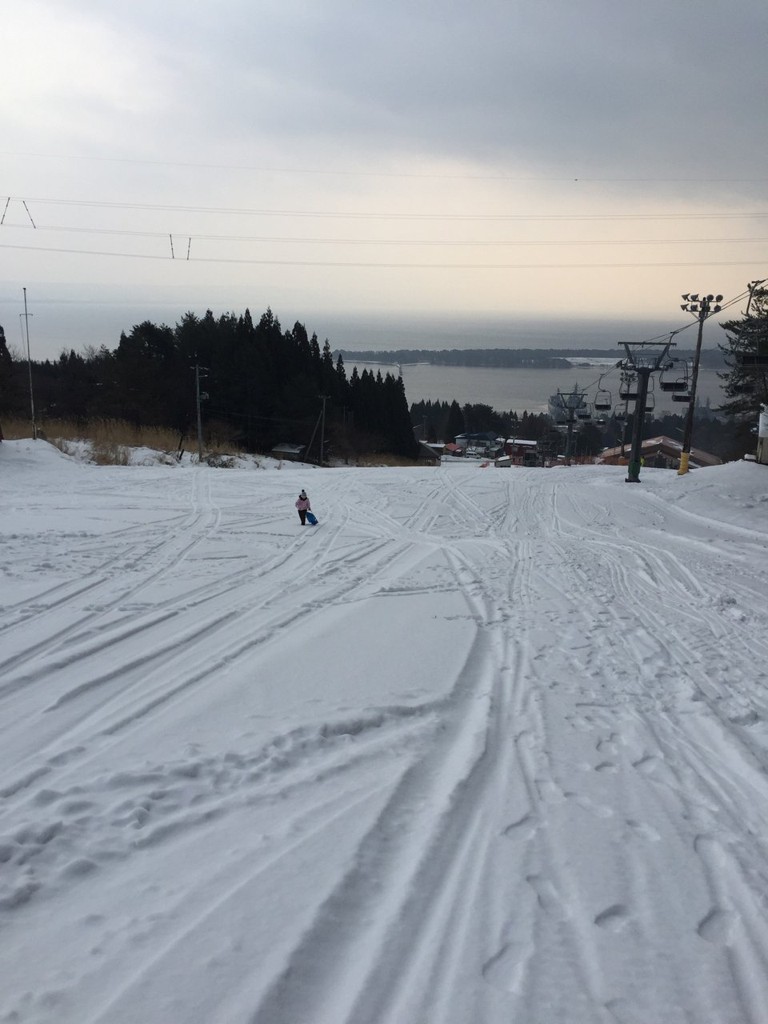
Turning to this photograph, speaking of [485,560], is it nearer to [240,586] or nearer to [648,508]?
[240,586]

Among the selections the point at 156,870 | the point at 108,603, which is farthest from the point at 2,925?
the point at 108,603

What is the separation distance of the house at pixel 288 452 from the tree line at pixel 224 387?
0.59 meters

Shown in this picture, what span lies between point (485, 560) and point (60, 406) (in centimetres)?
5198

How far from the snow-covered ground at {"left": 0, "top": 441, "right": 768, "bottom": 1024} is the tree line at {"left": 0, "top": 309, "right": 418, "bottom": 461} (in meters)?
36.4

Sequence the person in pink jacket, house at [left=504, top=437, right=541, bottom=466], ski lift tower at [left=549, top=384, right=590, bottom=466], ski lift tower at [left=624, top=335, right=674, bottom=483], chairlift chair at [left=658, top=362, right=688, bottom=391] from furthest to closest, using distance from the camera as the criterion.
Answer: house at [left=504, top=437, right=541, bottom=466] < ski lift tower at [left=549, top=384, right=590, bottom=466] < chairlift chair at [left=658, top=362, right=688, bottom=391] < ski lift tower at [left=624, top=335, right=674, bottom=483] < the person in pink jacket

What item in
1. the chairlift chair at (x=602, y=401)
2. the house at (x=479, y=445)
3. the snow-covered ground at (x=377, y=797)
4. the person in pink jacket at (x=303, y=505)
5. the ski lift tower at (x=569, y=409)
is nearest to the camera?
the snow-covered ground at (x=377, y=797)

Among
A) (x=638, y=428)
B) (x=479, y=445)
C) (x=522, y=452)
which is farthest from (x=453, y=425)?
(x=638, y=428)

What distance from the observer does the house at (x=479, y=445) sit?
8184cm

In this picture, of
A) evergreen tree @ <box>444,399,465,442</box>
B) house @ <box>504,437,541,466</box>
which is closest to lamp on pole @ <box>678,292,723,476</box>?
house @ <box>504,437,541,466</box>

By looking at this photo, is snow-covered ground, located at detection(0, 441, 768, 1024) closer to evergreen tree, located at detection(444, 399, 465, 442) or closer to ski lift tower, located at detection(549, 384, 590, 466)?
ski lift tower, located at detection(549, 384, 590, 466)

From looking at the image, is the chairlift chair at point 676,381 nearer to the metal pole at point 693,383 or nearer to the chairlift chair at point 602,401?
the metal pole at point 693,383

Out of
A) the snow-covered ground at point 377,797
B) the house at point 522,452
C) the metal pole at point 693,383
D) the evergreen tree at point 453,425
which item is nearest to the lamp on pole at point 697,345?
the metal pole at point 693,383

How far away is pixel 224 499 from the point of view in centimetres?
1609

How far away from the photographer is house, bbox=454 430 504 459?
8184cm
